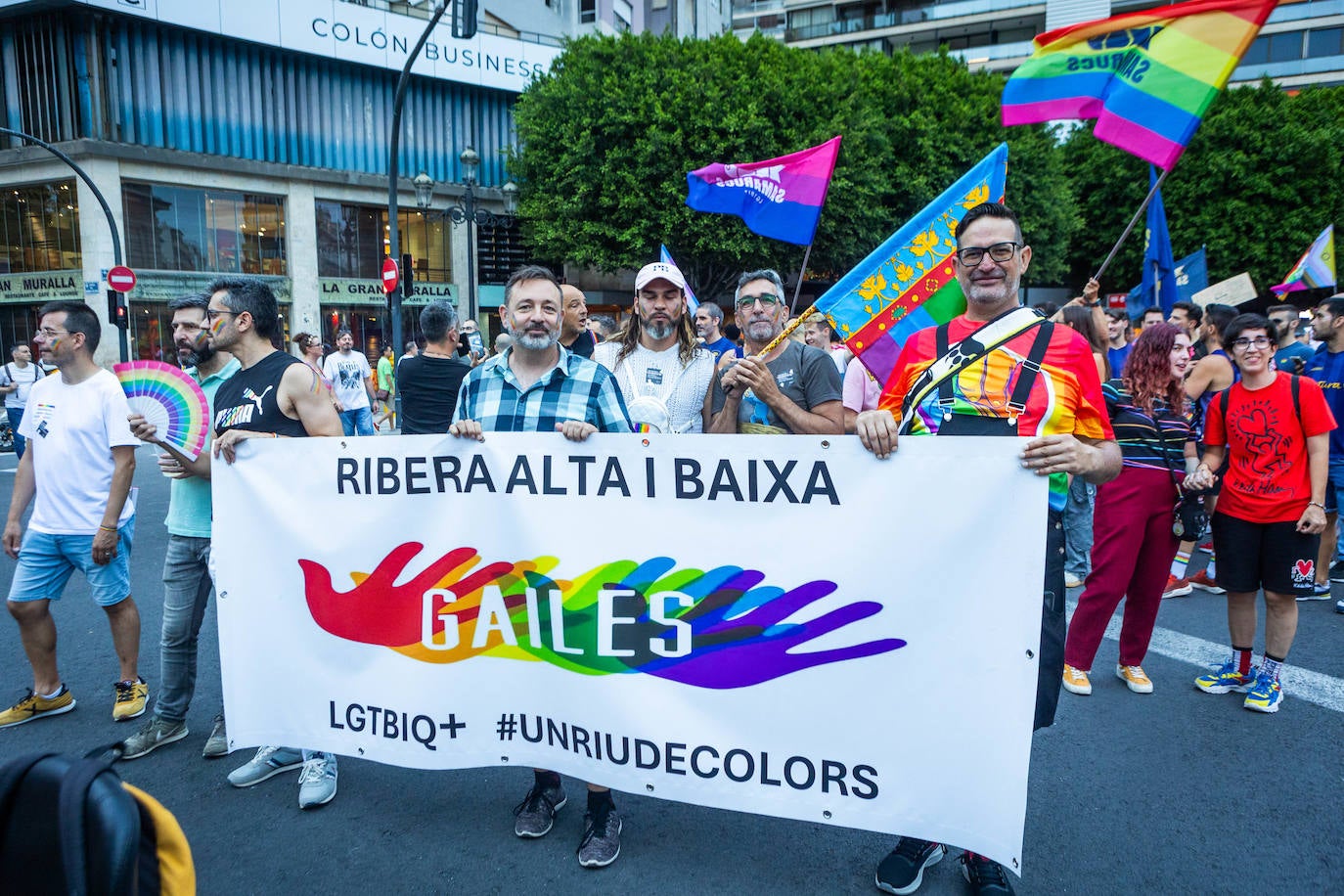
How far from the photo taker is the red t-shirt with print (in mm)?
3984

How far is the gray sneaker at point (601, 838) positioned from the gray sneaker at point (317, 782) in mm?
1080

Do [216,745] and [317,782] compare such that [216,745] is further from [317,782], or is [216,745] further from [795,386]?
[795,386]

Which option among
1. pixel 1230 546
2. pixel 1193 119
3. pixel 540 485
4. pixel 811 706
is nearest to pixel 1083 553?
pixel 1230 546

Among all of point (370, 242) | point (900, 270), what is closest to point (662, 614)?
point (900, 270)

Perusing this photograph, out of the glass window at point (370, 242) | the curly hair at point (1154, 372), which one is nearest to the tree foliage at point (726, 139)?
the glass window at point (370, 242)

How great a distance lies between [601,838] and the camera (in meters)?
2.76

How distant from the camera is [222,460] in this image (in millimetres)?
3139

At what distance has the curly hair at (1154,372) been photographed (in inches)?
172

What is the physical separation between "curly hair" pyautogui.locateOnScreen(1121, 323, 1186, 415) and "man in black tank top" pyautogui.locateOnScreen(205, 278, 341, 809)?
4.15m

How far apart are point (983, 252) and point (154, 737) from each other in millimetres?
3919

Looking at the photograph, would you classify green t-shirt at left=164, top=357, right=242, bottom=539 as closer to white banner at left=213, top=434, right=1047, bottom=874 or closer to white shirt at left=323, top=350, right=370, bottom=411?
white banner at left=213, top=434, right=1047, bottom=874

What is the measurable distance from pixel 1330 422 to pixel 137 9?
3023 centimetres

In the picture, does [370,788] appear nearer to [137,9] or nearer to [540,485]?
[540,485]

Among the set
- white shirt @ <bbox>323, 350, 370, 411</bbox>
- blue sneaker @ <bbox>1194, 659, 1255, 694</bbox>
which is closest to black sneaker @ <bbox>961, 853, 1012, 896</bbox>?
blue sneaker @ <bbox>1194, 659, 1255, 694</bbox>
